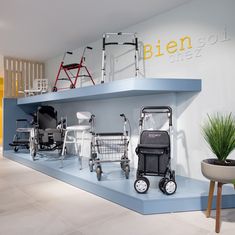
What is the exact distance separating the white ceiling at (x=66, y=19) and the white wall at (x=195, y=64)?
0.31 meters

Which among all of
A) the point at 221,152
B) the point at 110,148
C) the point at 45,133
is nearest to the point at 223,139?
the point at 221,152

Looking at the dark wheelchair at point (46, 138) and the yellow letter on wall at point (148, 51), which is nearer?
the yellow letter on wall at point (148, 51)

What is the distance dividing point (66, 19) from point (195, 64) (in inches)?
103

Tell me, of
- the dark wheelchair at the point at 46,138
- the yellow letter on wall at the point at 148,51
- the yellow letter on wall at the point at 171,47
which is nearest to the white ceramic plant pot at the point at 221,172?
the yellow letter on wall at the point at 171,47

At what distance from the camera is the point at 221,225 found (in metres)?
2.76

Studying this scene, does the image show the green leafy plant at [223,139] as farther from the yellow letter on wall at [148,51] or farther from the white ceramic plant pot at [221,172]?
the yellow letter on wall at [148,51]

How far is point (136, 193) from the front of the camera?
3342 millimetres

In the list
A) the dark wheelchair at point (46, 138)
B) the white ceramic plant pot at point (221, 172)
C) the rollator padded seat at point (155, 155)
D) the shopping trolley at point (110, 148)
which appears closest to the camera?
the white ceramic plant pot at point (221, 172)

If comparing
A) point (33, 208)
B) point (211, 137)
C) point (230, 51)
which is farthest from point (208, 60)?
point (33, 208)

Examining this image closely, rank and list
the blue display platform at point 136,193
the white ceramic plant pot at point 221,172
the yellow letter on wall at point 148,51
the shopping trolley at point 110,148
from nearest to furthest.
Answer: the white ceramic plant pot at point 221,172 < the blue display platform at point 136,193 < the shopping trolley at point 110,148 < the yellow letter on wall at point 148,51

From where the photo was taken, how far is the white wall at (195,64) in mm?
3779

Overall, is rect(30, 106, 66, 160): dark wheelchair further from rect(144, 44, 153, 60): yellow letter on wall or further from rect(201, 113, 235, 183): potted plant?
rect(201, 113, 235, 183): potted plant

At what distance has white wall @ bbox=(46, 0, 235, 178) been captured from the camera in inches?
149

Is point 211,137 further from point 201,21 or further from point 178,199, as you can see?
point 201,21
